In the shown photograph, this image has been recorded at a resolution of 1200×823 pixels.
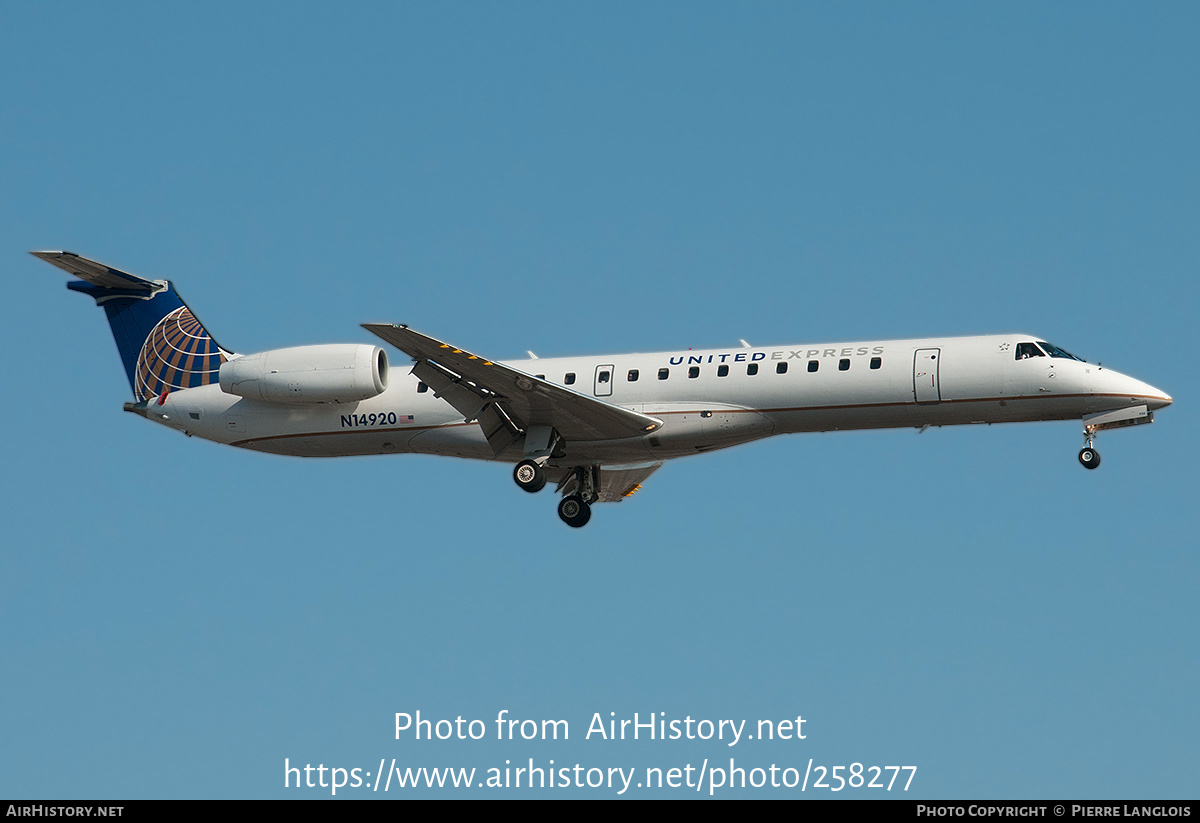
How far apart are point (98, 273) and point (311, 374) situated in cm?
607

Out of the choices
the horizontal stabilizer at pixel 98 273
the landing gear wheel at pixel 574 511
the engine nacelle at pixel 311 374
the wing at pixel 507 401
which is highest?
the horizontal stabilizer at pixel 98 273

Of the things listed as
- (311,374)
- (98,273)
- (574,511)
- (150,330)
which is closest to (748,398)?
(574,511)

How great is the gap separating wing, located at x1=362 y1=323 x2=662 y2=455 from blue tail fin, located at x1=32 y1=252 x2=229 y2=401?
627 cm

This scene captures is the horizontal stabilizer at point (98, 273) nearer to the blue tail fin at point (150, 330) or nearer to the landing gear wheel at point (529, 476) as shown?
the blue tail fin at point (150, 330)

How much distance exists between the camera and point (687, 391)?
29.2 metres

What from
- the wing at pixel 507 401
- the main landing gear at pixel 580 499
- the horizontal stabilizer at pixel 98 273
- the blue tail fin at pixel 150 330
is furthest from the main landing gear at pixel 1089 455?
the horizontal stabilizer at pixel 98 273

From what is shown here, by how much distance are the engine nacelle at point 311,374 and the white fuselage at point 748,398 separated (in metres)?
0.64

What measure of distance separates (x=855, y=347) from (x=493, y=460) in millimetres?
7631

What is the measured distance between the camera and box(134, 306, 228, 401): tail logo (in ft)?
107

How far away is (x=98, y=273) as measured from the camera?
108 feet

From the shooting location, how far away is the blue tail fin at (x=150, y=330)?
32500 millimetres

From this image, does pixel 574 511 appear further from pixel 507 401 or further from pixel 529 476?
pixel 507 401

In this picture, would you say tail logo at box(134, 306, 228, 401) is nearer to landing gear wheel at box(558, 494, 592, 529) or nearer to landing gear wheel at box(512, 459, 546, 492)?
landing gear wheel at box(512, 459, 546, 492)

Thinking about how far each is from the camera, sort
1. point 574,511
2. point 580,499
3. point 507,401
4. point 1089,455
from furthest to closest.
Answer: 1. point 580,499
2. point 574,511
3. point 507,401
4. point 1089,455
